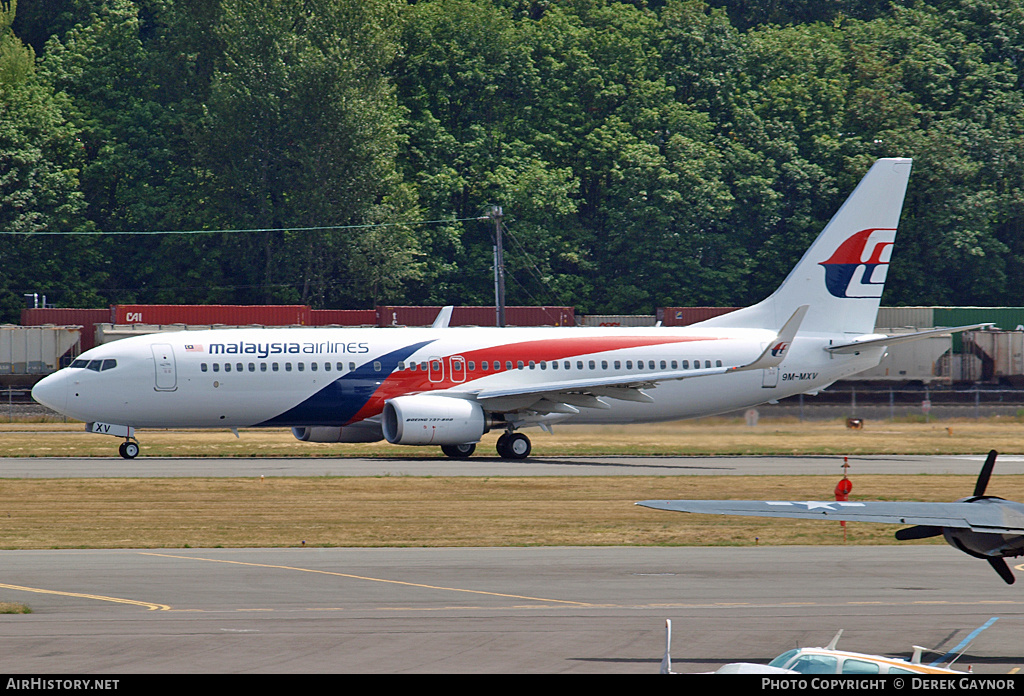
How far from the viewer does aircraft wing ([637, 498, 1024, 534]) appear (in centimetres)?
1138

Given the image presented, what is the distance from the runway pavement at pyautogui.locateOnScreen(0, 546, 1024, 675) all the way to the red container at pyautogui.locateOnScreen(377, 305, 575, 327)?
150ft

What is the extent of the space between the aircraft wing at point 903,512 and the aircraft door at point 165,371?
2956 centimetres

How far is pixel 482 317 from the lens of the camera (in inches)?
2736

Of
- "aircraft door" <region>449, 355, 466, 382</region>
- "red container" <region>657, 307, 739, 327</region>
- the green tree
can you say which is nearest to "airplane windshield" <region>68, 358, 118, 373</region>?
"aircraft door" <region>449, 355, 466, 382</region>

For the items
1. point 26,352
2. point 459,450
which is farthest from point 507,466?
point 26,352

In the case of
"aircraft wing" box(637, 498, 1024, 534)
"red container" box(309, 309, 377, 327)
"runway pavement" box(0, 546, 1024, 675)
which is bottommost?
"runway pavement" box(0, 546, 1024, 675)

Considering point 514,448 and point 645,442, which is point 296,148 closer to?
point 645,442

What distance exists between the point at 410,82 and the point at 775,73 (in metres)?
28.6

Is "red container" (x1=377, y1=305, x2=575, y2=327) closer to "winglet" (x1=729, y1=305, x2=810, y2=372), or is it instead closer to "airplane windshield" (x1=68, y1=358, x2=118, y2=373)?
"winglet" (x1=729, y1=305, x2=810, y2=372)

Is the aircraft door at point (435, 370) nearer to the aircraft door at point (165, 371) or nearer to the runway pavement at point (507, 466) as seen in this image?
the runway pavement at point (507, 466)

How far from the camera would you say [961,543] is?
11875 millimetres

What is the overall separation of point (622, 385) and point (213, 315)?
31382 mm

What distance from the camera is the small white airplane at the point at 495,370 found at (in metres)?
39.1

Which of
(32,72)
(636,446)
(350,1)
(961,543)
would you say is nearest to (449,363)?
(636,446)
